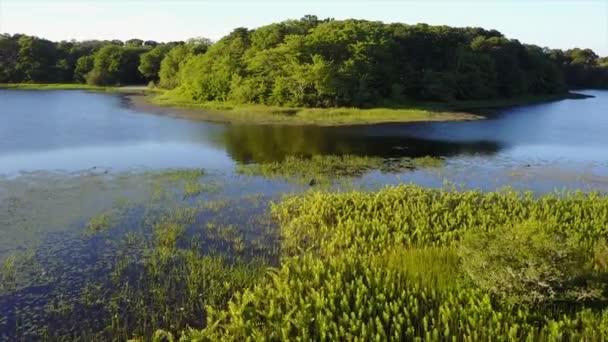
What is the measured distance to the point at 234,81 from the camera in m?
64.5

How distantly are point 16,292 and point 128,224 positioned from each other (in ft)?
17.5

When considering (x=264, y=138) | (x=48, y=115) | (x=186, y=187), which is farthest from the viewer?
(x=48, y=115)

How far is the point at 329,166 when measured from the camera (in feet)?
92.8

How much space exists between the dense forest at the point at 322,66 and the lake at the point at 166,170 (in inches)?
525

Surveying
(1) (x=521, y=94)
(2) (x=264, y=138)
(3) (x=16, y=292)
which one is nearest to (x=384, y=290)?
(3) (x=16, y=292)

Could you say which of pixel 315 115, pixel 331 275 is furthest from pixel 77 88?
pixel 331 275

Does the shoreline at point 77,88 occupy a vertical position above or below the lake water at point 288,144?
above

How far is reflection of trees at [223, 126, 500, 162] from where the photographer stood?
108 ft

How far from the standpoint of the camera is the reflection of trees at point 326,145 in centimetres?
3297

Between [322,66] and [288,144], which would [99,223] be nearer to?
[288,144]

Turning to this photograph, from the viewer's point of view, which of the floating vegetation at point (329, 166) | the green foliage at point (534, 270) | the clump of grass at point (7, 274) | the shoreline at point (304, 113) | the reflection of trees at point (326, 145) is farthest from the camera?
the shoreline at point (304, 113)

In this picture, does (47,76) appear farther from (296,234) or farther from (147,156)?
(296,234)

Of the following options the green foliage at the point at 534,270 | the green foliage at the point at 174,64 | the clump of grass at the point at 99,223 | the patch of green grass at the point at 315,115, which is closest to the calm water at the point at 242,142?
the patch of green grass at the point at 315,115

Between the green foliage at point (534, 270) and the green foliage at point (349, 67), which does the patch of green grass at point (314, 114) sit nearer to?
the green foliage at point (349, 67)
